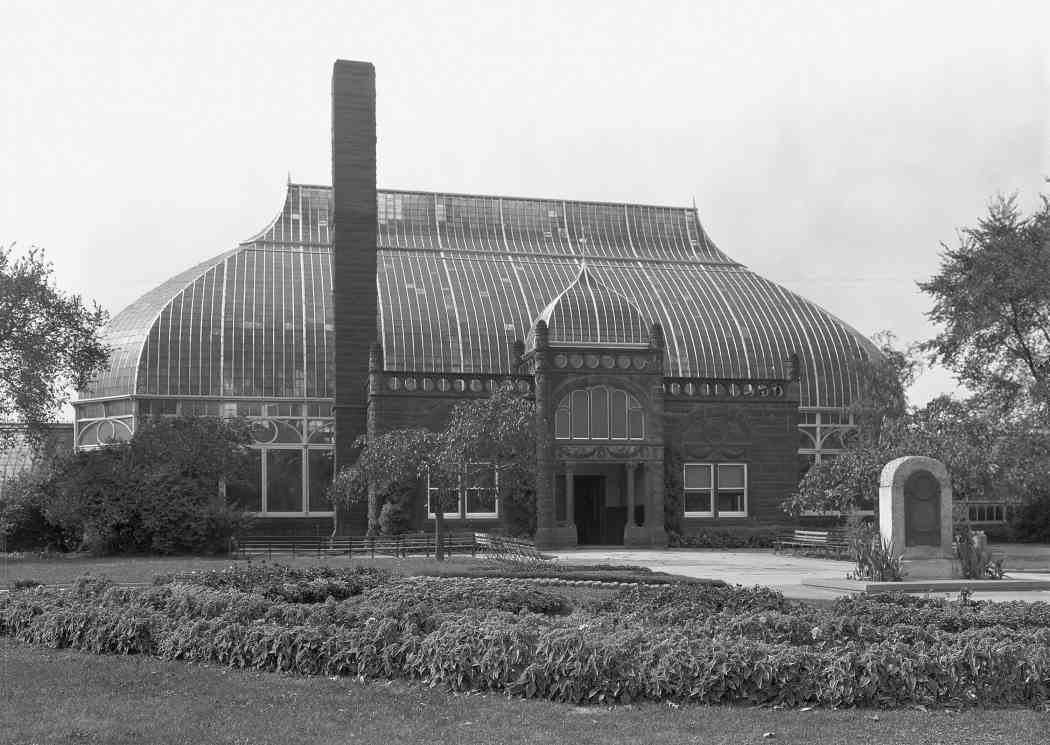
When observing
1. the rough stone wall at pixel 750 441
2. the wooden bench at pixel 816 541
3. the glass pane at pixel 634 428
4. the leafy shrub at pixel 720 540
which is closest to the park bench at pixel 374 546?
the glass pane at pixel 634 428

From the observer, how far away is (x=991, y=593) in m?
26.5

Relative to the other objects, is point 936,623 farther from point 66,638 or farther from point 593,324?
point 593,324

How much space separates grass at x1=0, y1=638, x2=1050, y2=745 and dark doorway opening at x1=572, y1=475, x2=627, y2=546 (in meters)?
42.1

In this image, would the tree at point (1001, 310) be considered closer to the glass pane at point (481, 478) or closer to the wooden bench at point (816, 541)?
the wooden bench at point (816, 541)

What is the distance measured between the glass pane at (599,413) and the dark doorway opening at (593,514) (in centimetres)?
453

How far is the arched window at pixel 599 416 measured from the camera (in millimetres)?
51312

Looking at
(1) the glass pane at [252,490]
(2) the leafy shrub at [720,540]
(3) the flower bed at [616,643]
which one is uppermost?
(1) the glass pane at [252,490]

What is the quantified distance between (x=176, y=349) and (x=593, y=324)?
57.4 ft

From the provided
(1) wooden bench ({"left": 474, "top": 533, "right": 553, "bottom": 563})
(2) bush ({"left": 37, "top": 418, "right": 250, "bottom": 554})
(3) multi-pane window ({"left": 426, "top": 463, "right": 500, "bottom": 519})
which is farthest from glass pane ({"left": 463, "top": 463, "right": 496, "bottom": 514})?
(2) bush ({"left": 37, "top": 418, "right": 250, "bottom": 554})

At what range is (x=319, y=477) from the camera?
175 ft

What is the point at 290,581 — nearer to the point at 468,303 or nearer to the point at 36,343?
the point at 36,343

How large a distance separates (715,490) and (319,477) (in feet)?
55.3

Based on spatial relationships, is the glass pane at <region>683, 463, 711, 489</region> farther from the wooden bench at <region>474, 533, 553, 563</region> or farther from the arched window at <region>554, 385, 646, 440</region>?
the wooden bench at <region>474, 533, 553, 563</region>

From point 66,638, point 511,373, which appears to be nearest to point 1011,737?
point 66,638
